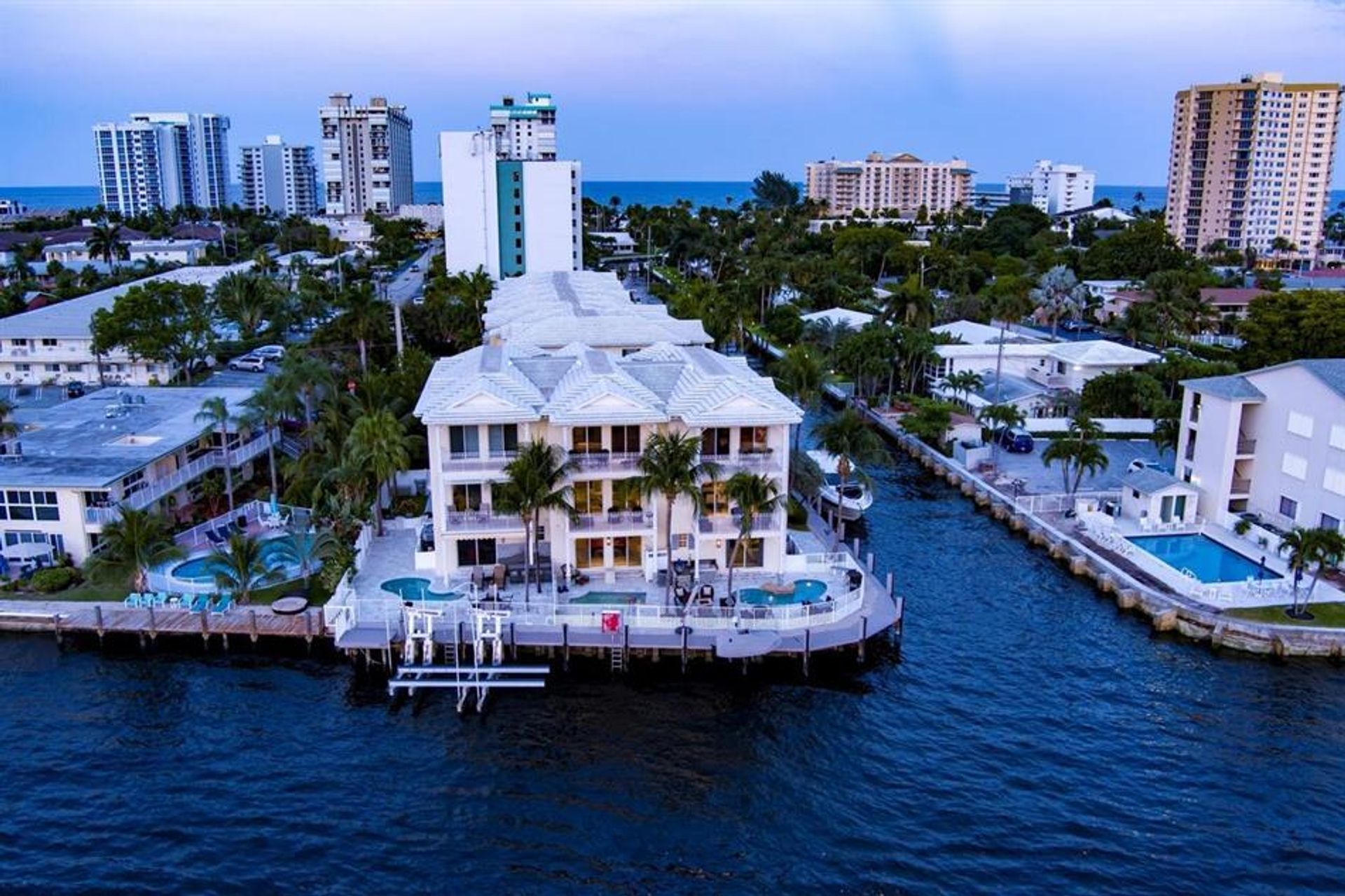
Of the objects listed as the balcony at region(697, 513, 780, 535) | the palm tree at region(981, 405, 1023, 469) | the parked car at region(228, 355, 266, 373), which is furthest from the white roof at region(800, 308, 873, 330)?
the balcony at region(697, 513, 780, 535)

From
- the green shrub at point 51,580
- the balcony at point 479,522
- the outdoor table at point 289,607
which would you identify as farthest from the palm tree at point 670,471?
the green shrub at point 51,580

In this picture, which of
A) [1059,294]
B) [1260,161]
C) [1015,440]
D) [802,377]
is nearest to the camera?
[802,377]

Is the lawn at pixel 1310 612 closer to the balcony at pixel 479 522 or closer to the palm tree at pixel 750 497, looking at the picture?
the palm tree at pixel 750 497

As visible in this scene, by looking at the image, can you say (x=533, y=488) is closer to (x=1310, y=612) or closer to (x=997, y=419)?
(x=1310, y=612)

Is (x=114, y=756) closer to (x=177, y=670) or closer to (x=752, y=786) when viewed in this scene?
(x=177, y=670)

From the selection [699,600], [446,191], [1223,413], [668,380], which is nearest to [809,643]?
[699,600]

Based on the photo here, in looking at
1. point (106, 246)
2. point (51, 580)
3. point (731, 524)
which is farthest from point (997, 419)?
point (106, 246)

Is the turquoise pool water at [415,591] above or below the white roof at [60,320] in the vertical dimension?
below
